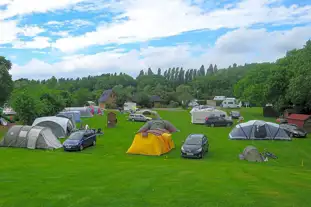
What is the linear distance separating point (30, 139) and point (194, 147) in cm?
1244

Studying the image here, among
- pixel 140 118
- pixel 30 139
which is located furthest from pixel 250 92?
pixel 30 139

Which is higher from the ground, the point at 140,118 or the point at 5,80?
the point at 5,80

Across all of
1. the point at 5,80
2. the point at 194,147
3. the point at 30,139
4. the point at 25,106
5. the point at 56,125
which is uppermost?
the point at 5,80

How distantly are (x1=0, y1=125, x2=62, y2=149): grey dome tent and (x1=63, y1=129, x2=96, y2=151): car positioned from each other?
1.51m

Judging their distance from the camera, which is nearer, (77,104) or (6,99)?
(6,99)

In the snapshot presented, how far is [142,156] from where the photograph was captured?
21.3 m

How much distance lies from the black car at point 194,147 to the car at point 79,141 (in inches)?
308

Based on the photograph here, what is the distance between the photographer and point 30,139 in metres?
23.7

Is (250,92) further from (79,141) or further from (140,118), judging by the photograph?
(79,141)

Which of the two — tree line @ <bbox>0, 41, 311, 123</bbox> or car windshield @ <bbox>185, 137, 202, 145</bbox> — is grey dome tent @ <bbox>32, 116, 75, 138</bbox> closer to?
tree line @ <bbox>0, 41, 311, 123</bbox>

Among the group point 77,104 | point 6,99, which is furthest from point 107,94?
point 6,99

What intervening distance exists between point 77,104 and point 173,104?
26192mm

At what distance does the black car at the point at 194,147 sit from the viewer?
807 inches

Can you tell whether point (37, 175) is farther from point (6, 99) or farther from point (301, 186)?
point (6, 99)
